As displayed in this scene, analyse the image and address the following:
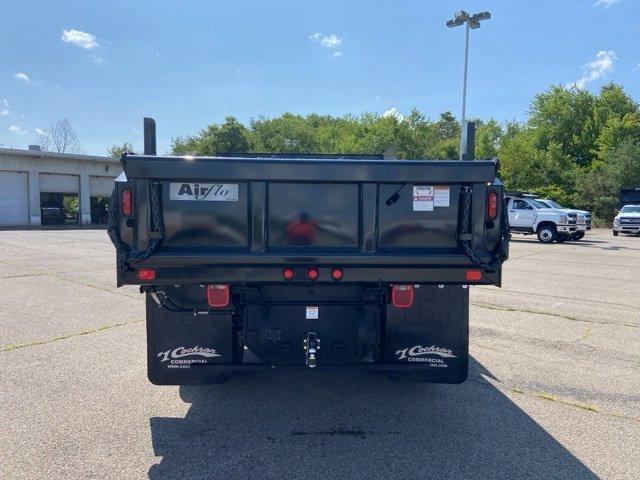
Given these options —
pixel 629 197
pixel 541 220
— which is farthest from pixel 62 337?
pixel 629 197

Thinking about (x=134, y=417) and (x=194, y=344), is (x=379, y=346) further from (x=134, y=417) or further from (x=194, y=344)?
(x=134, y=417)

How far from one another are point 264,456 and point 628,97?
5701cm

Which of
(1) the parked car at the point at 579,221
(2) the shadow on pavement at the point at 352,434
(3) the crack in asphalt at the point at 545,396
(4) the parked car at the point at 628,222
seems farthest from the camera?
(4) the parked car at the point at 628,222

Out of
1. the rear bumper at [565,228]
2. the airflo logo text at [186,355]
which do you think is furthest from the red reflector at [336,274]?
the rear bumper at [565,228]

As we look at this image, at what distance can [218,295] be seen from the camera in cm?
331

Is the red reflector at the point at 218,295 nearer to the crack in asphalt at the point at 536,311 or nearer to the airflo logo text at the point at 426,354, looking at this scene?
the airflo logo text at the point at 426,354

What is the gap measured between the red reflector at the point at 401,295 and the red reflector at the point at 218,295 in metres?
1.26

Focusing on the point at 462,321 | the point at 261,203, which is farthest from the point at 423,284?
the point at 261,203

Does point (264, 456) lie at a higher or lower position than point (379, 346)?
lower

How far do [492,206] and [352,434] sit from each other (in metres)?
1.99

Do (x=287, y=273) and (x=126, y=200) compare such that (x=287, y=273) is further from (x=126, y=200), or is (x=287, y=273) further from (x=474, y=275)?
(x=474, y=275)

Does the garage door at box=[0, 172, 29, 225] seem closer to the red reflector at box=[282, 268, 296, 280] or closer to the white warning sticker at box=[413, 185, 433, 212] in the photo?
the red reflector at box=[282, 268, 296, 280]

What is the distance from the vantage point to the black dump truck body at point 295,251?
122 inches

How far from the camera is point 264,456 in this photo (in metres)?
3.06
